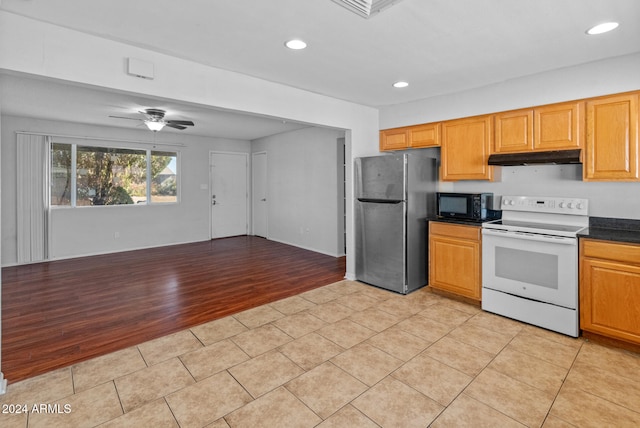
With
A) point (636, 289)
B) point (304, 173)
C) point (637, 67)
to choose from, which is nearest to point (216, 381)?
point (636, 289)

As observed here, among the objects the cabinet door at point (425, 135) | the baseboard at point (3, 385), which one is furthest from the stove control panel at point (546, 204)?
the baseboard at point (3, 385)

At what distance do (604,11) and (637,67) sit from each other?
1049 millimetres

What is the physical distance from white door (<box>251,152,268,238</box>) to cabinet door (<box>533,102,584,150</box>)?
5690 millimetres

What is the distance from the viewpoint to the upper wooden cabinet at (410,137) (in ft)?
13.4

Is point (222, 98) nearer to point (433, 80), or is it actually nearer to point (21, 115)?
point (433, 80)

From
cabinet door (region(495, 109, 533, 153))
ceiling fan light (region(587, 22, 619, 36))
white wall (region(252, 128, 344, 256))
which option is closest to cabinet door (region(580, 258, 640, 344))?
cabinet door (region(495, 109, 533, 153))

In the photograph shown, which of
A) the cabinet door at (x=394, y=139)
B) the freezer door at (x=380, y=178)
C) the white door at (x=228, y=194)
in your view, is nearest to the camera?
the freezer door at (x=380, y=178)

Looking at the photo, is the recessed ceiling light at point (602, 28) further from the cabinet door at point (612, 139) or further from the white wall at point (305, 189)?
the white wall at point (305, 189)

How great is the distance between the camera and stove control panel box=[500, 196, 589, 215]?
3168mm

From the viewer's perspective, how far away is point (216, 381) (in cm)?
225

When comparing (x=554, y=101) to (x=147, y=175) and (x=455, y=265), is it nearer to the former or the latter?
(x=455, y=265)

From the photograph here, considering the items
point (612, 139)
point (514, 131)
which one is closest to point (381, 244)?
point (514, 131)

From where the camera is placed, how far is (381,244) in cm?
413

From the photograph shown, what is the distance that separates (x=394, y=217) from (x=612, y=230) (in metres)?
2.02
